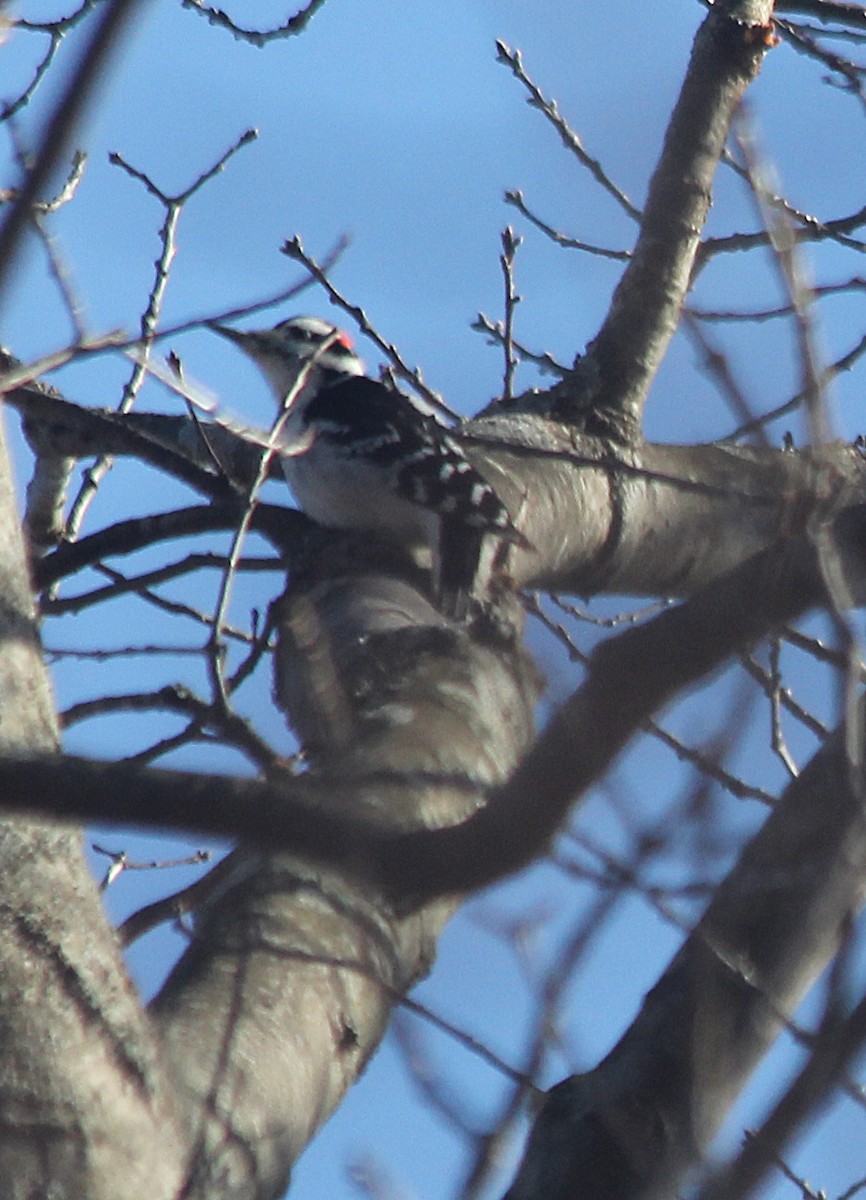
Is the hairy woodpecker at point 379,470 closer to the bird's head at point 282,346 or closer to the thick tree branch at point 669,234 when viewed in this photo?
the bird's head at point 282,346

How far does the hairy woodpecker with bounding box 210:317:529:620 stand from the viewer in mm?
4832

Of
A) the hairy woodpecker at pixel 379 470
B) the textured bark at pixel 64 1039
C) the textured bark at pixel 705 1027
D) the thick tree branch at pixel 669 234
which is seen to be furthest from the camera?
the thick tree branch at pixel 669 234

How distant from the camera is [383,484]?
19.3 ft

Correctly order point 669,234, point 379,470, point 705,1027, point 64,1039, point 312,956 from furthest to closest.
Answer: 1. point 379,470
2. point 669,234
3. point 64,1039
4. point 312,956
5. point 705,1027

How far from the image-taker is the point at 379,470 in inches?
235

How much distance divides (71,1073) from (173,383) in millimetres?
1212

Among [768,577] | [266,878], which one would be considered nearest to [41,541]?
[266,878]

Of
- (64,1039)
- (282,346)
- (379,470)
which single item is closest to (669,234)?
(379,470)

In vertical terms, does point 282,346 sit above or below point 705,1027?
above

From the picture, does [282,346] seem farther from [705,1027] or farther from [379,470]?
[705,1027]

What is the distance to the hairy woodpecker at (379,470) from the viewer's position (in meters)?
4.83

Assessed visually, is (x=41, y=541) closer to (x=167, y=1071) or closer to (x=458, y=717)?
(x=458, y=717)

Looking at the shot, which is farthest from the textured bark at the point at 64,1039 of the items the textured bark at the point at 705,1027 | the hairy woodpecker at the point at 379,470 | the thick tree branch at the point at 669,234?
the thick tree branch at the point at 669,234

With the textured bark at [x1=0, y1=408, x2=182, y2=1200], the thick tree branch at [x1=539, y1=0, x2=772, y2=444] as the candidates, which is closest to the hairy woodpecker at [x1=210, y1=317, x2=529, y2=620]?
the thick tree branch at [x1=539, y1=0, x2=772, y2=444]
